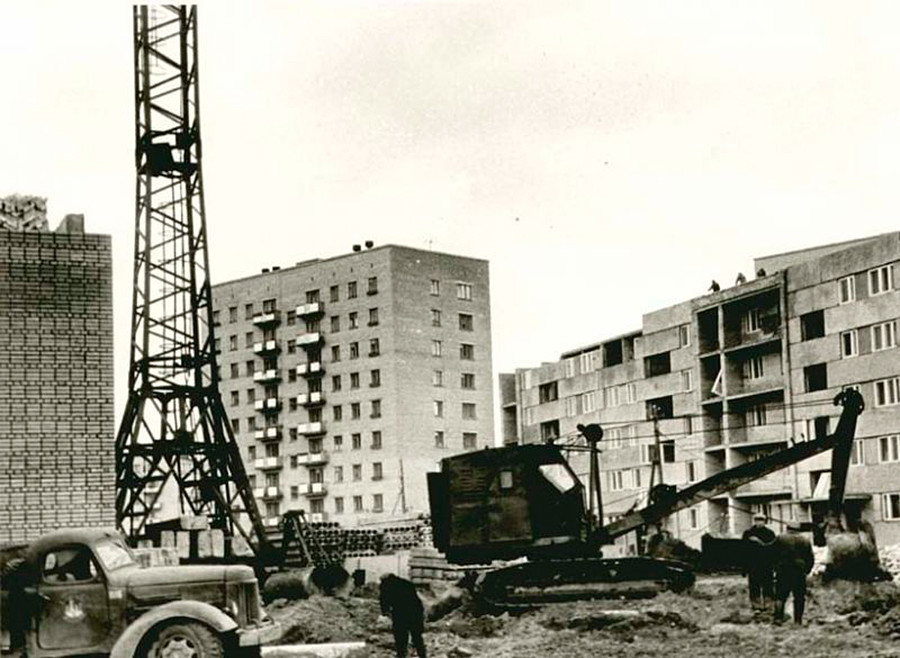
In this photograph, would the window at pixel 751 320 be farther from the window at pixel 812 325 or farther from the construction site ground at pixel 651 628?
the construction site ground at pixel 651 628

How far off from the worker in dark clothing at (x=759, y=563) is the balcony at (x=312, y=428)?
7422 centimetres

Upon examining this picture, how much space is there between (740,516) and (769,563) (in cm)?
4427

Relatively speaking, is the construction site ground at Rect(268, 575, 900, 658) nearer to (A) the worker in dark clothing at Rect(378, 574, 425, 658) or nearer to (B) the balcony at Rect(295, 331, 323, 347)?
(A) the worker in dark clothing at Rect(378, 574, 425, 658)

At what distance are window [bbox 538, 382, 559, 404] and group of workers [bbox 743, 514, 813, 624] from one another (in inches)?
2332

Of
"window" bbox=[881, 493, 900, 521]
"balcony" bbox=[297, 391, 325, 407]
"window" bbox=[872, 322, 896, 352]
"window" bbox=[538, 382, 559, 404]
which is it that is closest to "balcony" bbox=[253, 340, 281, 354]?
"balcony" bbox=[297, 391, 325, 407]

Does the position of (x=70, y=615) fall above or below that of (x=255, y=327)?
below

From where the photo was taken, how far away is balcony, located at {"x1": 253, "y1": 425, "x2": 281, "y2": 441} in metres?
98.9

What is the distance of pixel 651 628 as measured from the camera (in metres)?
20.8

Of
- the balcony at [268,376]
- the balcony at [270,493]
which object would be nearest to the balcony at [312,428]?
the balcony at [268,376]

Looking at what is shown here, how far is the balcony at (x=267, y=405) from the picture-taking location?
99438 millimetres

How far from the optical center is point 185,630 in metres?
14.5

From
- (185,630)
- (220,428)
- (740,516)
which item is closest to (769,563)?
(185,630)

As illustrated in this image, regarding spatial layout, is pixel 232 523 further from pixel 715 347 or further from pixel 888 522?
pixel 715 347

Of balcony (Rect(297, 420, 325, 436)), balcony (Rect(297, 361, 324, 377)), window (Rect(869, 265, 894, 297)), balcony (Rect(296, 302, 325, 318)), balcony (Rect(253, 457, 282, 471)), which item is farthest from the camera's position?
balcony (Rect(253, 457, 282, 471))
